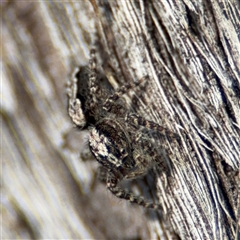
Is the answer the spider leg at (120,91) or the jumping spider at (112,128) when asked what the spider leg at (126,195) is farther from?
the spider leg at (120,91)

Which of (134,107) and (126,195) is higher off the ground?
(134,107)

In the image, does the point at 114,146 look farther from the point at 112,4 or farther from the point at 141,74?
the point at 112,4

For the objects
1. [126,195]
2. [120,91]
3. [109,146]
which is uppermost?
[120,91]

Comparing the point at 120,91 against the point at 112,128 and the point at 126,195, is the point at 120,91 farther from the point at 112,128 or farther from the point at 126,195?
the point at 126,195

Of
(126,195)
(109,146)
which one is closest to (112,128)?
(109,146)

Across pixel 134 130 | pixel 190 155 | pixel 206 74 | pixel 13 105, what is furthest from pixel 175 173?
pixel 13 105
